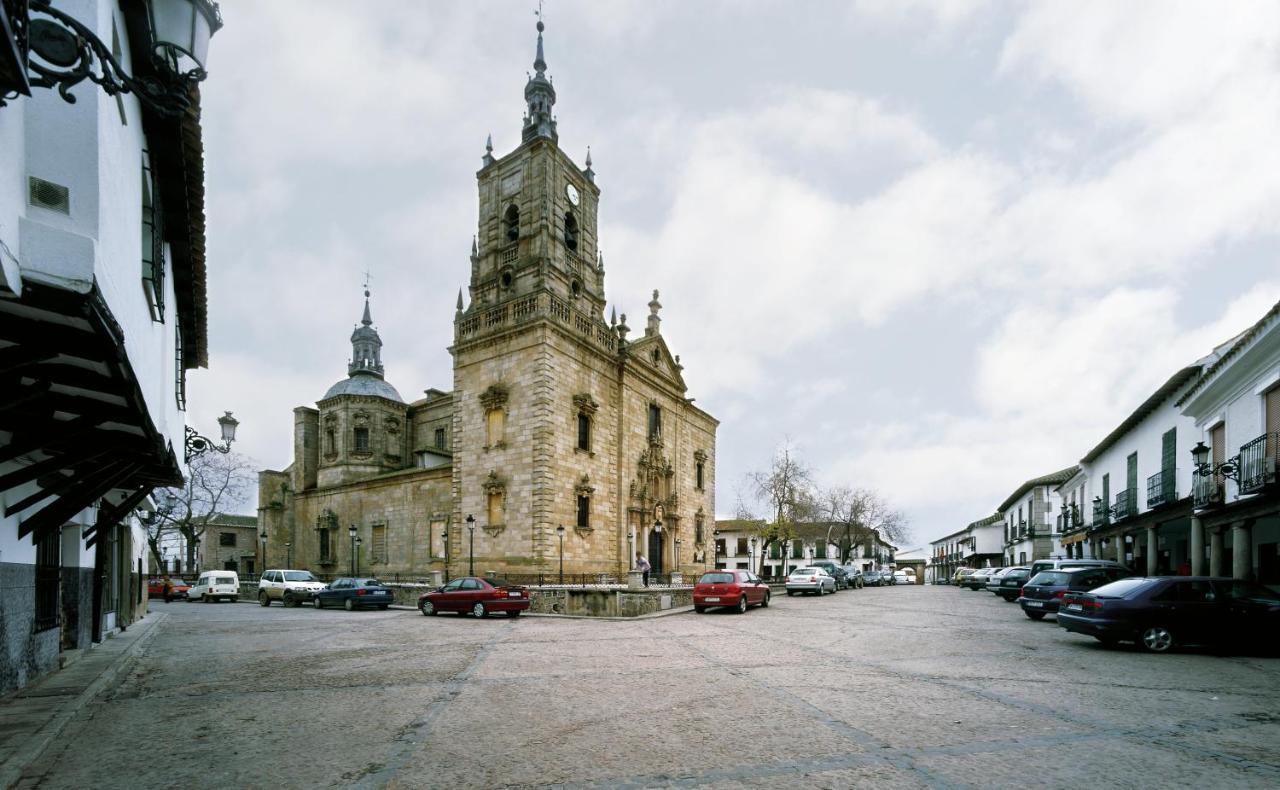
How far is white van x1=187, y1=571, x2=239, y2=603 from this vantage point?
111 feet

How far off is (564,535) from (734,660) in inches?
751

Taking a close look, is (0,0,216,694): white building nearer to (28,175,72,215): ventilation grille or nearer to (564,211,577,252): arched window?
(28,175,72,215): ventilation grille

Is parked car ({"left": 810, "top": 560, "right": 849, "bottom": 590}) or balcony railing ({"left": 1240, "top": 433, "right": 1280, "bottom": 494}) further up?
balcony railing ({"left": 1240, "top": 433, "right": 1280, "bottom": 494})

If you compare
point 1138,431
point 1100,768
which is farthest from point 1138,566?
point 1100,768

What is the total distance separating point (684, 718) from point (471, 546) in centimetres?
2342

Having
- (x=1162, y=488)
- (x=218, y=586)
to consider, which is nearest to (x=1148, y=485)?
(x=1162, y=488)

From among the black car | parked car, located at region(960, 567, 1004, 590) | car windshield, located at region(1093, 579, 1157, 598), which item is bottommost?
parked car, located at region(960, 567, 1004, 590)

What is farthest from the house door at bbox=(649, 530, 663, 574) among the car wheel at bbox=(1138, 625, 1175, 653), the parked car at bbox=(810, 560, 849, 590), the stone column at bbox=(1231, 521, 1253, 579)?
the car wheel at bbox=(1138, 625, 1175, 653)

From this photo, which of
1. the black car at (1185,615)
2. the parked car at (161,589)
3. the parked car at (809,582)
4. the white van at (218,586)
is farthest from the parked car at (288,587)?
the black car at (1185,615)

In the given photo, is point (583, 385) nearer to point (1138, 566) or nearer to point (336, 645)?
point (336, 645)

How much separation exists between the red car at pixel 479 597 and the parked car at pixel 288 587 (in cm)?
822

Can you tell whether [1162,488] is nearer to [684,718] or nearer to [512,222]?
[684,718]

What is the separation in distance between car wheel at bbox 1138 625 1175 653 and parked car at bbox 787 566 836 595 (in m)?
19.4

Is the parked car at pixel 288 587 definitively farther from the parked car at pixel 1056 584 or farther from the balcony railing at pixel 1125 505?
the balcony railing at pixel 1125 505
